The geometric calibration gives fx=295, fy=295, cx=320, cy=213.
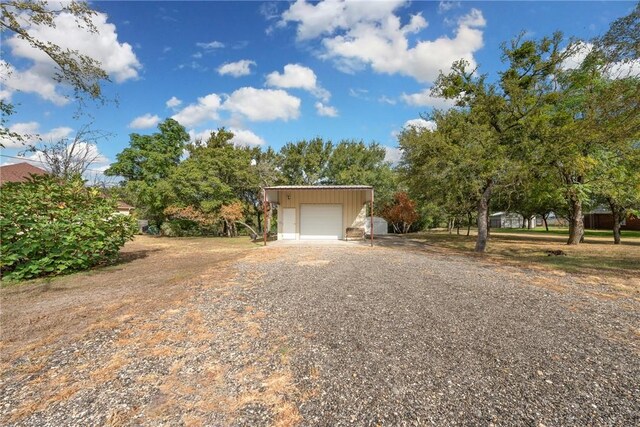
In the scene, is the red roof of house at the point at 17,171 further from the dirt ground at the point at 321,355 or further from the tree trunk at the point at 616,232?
the tree trunk at the point at 616,232

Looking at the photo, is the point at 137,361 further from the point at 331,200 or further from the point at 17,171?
the point at 17,171

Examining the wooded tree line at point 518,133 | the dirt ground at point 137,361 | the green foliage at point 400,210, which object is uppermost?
the wooded tree line at point 518,133

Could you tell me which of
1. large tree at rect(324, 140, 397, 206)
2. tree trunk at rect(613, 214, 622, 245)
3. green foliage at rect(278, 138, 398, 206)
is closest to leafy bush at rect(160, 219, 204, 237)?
green foliage at rect(278, 138, 398, 206)

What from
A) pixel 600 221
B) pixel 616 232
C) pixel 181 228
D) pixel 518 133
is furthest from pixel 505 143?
pixel 600 221

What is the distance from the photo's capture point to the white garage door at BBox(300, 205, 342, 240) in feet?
51.8

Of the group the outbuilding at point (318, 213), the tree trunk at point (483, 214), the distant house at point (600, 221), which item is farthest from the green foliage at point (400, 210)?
the distant house at point (600, 221)

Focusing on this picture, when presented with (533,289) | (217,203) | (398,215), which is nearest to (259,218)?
(217,203)

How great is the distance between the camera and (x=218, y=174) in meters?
19.4

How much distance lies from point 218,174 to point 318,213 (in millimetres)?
7888

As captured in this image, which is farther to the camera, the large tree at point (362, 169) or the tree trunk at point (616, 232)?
the large tree at point (362, 169)

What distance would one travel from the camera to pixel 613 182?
1178cm

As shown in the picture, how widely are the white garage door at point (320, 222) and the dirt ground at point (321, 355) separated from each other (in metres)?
10.5

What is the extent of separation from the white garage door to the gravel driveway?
10414mm

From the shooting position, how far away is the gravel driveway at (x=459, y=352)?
1981 millimetres
